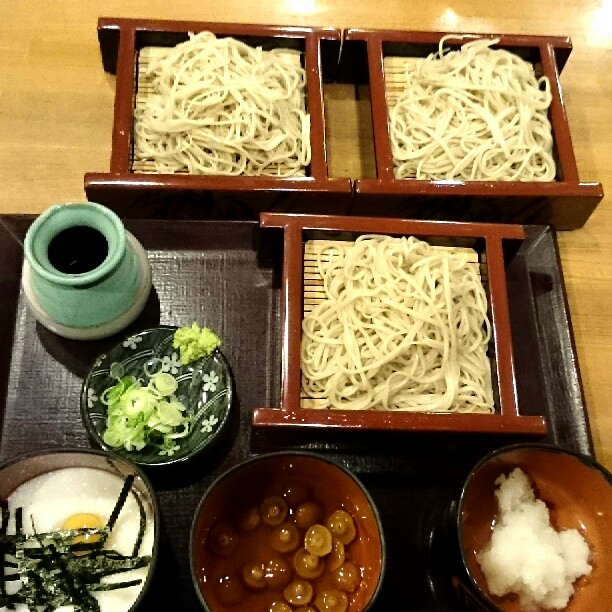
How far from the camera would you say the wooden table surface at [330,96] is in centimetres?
166

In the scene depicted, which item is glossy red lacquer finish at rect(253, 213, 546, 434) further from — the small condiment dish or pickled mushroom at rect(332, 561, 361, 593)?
pickled mushroom at rect(332, 561, 361, 593)

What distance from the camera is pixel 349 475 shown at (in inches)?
46.0

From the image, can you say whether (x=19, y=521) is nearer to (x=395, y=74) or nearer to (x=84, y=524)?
(x=84, y=524)

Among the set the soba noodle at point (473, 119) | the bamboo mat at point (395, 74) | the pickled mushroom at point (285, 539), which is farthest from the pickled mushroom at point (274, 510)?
the bamboo mat at point (395, 74)

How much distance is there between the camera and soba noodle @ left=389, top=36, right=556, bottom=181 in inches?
67.9

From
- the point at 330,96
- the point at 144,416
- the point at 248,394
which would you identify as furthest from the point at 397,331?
the point at 330,96

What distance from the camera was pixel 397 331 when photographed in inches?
58.7

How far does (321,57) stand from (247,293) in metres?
0.73

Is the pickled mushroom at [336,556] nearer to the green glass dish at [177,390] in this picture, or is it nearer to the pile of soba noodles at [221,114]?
the green glass dish at [177,390]

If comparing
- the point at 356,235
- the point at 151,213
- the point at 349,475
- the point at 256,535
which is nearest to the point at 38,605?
the point at 256,535

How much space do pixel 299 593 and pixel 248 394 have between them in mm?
436

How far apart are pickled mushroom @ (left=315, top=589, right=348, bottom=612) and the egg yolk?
1.36 ft

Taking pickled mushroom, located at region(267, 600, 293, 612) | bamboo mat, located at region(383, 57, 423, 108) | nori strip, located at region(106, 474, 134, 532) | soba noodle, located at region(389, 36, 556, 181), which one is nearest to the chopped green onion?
nori strip, located at region(106, 474, 134, 532)

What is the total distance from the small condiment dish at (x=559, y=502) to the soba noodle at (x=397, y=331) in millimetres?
197
